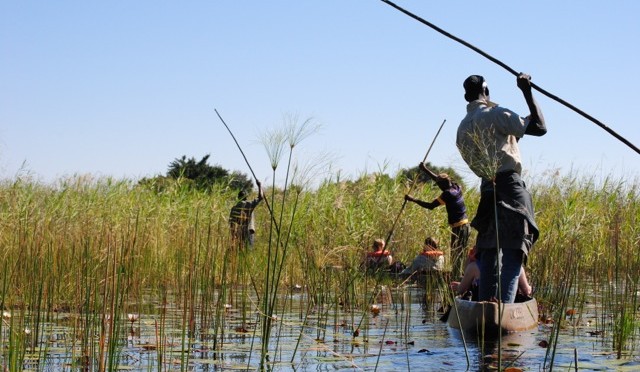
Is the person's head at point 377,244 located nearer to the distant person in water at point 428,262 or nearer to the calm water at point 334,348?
the distant person in water at point 428,262

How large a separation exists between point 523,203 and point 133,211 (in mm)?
7668

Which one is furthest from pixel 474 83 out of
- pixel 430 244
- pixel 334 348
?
pixel 430 244

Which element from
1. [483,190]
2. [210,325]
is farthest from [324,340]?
[483,190]

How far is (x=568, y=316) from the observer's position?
9438mm

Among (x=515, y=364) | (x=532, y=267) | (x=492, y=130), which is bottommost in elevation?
(x=515, y=364)

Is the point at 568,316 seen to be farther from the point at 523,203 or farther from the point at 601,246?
the point at 601,246

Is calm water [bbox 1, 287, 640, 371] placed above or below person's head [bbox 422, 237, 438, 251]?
below

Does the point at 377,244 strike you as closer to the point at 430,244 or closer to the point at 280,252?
the point at 430,244

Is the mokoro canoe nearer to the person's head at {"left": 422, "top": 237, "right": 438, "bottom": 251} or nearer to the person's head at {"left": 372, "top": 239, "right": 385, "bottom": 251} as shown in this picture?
the person's head at {"left": 422, "top": 237, "right": 438, "bottom": 251}

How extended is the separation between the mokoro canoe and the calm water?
10 centimetres

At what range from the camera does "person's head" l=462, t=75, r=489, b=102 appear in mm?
8109

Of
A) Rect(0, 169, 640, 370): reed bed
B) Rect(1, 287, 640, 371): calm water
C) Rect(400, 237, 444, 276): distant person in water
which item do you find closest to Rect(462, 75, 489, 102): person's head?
Rect(0, 169, 640, 370): reed bed

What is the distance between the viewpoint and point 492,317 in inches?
305

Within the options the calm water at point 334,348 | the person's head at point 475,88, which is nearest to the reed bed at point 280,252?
the calm water at point 334,348
